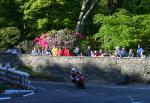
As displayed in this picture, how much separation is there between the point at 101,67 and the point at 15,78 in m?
12.1

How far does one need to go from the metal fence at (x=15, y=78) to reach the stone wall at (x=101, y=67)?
11.4 m

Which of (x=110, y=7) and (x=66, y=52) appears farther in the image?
(x=110, y=7)

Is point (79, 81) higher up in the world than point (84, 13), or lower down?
lower down

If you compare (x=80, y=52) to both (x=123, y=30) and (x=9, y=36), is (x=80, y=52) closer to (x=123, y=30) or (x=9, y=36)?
(x=123, y=30)

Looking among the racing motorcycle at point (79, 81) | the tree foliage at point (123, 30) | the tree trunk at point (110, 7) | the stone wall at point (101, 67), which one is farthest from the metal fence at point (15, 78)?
the tree trunk at point (110, 7)

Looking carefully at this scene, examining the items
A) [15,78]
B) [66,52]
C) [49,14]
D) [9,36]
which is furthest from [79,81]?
[49,14]

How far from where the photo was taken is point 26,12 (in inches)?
2330

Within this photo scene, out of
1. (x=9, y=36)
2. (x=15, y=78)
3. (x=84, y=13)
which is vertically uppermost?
(x=84, y=13)

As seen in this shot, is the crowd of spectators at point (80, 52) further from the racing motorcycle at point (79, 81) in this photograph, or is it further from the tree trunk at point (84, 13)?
the racing motorcycle at point (79, 81)

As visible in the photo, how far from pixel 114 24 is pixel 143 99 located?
2595cm

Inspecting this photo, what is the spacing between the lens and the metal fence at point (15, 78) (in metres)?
36.0

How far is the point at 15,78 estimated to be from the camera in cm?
3653

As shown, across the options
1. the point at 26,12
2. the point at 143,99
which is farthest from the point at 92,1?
the point at 143,99

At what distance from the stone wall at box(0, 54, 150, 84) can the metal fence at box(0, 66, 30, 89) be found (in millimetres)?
11370
